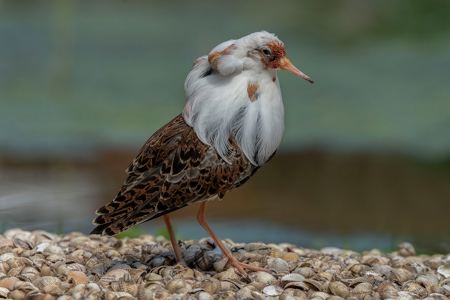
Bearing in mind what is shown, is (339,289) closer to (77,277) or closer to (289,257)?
(289,257)

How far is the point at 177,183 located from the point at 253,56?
876mm

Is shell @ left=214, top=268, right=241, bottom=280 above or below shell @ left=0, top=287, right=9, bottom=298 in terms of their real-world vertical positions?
below

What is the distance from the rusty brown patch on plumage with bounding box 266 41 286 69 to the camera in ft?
11.1

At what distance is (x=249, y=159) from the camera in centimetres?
343

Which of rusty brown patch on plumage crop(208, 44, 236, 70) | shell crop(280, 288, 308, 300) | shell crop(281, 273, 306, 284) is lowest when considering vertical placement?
shell crop(280, 288, 308, 300)

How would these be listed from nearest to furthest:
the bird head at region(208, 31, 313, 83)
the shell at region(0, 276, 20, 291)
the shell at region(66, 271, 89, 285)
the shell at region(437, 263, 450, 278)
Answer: the shell at region(0, 276, 20, 291) → the shell at region(66, 271, 89, 285) → the bird head at region(208, 31, 313, 83) → the shell at region(437, 263, 450, 278)

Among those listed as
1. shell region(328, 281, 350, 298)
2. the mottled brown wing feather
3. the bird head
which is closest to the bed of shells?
shell region(328, 281, 350, 298)

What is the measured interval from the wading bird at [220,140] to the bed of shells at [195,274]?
1.21 ft

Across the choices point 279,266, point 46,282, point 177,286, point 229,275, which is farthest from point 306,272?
point 46,282

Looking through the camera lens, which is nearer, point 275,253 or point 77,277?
point 77,277

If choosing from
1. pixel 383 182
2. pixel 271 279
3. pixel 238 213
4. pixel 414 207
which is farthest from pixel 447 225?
pixel 271 279

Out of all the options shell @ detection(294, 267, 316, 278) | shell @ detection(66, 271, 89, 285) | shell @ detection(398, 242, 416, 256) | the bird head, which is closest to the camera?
shell @ detection(66, 271, 89, 285)

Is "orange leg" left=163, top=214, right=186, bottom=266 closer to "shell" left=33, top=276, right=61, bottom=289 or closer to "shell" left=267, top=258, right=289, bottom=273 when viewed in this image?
"shell" left=267, top=258, right=289, bottom=273

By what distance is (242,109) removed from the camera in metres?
3.42
